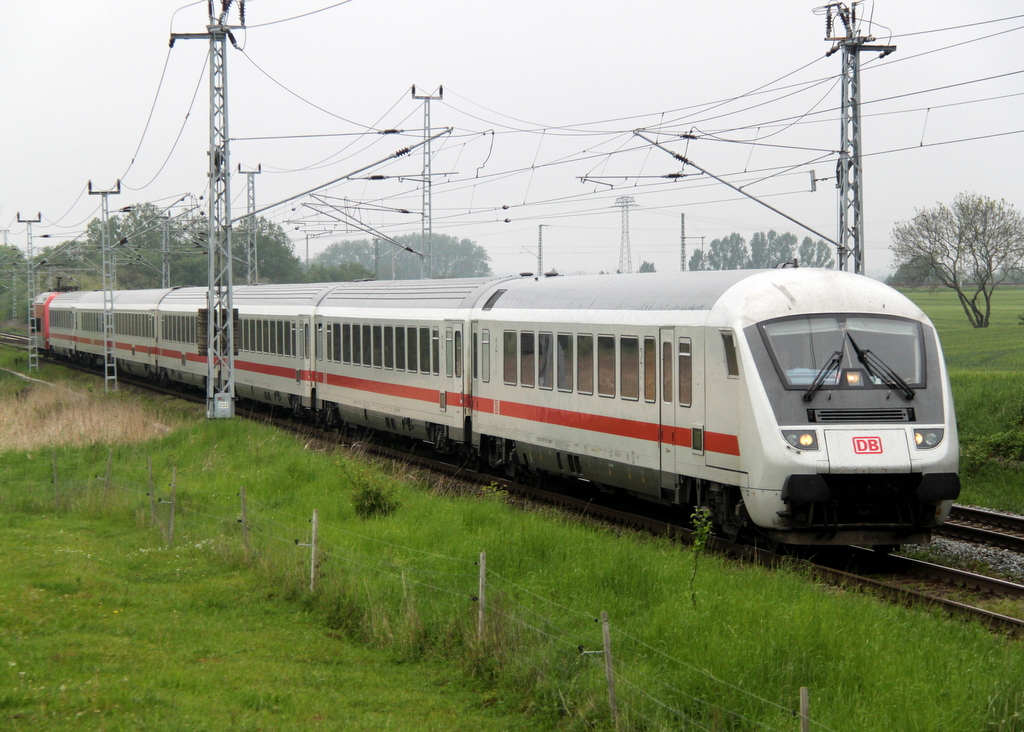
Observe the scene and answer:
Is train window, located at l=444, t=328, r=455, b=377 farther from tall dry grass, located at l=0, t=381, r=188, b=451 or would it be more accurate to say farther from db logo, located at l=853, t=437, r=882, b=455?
db logo, located at l=853, t=437, r=882, b=455

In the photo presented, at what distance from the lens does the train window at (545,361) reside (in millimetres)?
16719

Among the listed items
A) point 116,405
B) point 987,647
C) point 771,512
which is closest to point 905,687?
point 987,647

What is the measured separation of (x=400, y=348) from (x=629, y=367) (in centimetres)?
908

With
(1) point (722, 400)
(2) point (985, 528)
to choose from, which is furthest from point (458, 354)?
(2) point (985, 528)

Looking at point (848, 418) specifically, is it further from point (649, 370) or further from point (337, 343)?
point (337, 343)

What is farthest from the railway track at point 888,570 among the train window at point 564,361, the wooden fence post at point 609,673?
the wooden fence post at point 609,673

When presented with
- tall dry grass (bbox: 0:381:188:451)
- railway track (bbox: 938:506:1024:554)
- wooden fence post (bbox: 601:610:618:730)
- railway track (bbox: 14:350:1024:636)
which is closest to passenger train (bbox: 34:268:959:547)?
railway track (bbox: 14:350:1024:636)

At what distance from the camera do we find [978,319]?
184 feet

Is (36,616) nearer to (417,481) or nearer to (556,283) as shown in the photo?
(417,481)

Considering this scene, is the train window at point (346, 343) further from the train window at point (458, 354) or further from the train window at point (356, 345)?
the train window at point (458, 354)

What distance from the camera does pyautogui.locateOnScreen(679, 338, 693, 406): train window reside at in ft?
42.8

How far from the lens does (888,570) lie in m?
12.3

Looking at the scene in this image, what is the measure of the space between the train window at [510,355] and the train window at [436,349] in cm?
273

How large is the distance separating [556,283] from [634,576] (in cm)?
816
